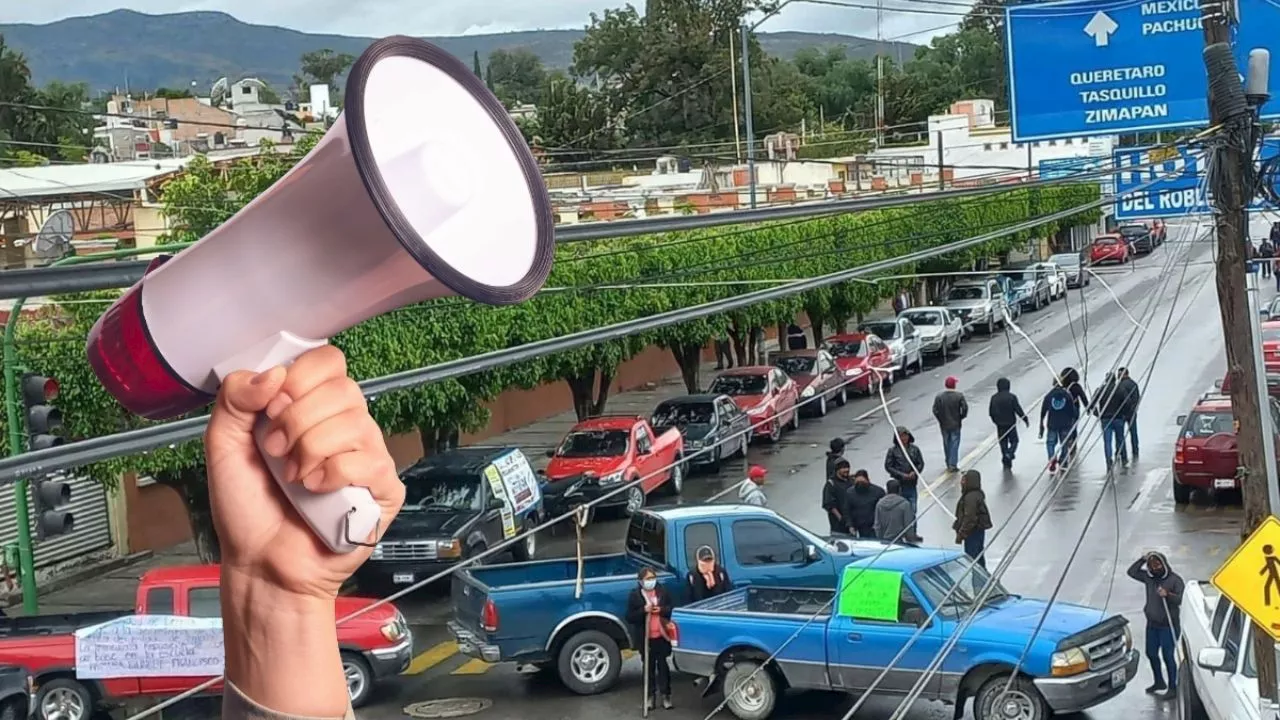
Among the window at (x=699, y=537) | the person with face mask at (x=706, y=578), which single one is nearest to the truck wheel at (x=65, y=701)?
the person with face mask at (x=706, y=578)

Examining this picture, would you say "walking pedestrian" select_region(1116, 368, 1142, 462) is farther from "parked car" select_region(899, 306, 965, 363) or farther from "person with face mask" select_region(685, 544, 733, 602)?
"parked car" select_region(899, 306, 965, 363)

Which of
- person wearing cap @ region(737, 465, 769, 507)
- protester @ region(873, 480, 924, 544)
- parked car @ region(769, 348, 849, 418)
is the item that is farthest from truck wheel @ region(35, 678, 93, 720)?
→ parked car @ region(769, 348, 849, 418)

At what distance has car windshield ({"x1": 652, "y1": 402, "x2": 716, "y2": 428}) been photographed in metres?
25.2

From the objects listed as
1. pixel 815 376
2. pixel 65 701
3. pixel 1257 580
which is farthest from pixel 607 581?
pixel 815 376

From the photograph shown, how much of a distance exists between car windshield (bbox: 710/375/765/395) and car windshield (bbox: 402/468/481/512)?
34.1ft

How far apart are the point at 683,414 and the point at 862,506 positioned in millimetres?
9262

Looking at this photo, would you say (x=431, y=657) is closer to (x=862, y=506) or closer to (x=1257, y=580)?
(x=862, y=506)

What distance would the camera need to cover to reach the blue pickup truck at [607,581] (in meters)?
13.1

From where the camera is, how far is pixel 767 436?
90.8 ft

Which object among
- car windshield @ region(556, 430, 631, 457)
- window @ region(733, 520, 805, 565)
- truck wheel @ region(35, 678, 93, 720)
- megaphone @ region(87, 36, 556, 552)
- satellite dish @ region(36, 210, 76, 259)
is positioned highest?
satellite dish @ region(36, 210, 76, 259)

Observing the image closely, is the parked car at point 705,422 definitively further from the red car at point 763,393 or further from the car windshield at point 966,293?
the car windshield at point 966,293

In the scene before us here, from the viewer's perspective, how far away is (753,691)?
12.0 meters

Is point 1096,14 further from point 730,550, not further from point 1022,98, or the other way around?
point 730,550

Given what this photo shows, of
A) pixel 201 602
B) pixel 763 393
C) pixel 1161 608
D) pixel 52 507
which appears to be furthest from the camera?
pixel 763 393
